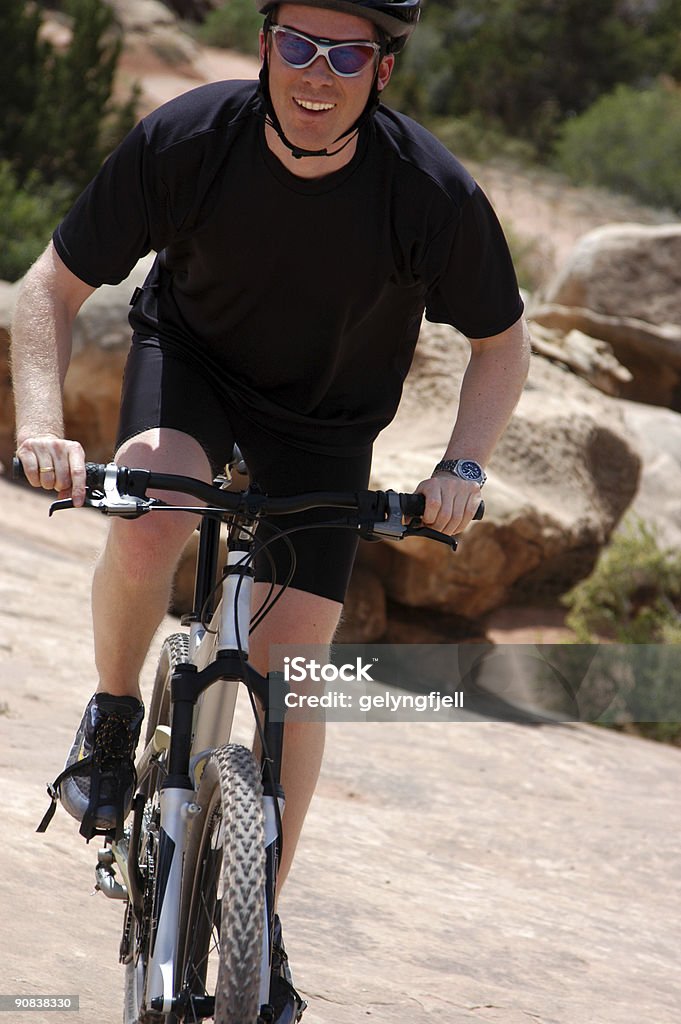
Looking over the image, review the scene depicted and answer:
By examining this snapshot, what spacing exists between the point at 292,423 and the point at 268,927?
1083 millimetres

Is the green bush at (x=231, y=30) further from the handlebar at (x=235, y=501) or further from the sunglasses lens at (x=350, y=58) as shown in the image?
the handlebar at (x=235, y=501)

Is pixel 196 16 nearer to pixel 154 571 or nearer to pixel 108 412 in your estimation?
pixel 108 412

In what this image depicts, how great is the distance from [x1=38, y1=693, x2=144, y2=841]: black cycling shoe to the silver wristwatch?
2.76 feet

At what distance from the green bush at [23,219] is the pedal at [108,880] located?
1133 cm

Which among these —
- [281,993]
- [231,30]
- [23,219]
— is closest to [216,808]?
[281,993]

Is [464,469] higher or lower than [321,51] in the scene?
lower

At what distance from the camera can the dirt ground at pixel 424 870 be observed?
2.97 meters

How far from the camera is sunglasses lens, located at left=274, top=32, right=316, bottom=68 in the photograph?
238cm

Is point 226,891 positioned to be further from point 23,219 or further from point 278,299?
point 23,219

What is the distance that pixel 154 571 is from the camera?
2.48 meters

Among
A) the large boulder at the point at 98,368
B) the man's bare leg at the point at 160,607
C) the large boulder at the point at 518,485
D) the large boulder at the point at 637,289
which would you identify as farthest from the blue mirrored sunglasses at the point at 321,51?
the large boulder at the point at 637,289

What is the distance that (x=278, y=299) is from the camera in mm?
2590

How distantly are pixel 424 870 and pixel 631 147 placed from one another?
25.5 meters

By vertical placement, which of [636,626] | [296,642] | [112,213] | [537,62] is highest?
[537,62]
